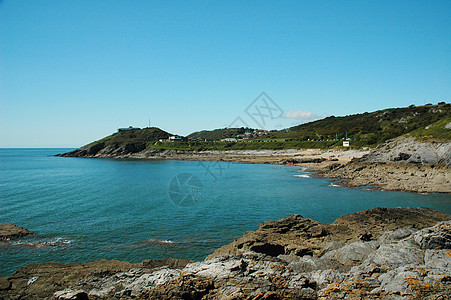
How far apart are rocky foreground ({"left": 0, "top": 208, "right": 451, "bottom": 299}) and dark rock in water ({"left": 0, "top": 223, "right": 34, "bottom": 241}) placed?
8.70 meters

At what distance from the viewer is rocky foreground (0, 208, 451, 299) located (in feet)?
20.8

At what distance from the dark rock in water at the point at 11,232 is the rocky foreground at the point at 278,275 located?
8.70m

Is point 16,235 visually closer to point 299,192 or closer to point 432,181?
point 299,192

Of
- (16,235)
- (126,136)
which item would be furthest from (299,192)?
(126,136)

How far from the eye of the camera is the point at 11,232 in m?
18.7

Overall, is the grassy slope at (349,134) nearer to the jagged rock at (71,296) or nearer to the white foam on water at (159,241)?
the white foam on water at (159,241)

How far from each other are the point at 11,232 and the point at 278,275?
64.1ft

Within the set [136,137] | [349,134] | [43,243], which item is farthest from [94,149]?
[43,243]

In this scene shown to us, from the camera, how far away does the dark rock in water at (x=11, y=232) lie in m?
18.1

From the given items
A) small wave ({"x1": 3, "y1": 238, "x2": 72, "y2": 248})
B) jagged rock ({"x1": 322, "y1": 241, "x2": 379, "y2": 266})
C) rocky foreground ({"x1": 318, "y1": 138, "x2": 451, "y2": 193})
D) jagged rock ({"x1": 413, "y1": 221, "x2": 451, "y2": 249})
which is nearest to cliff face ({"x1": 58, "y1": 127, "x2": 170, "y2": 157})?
rocky foreground ({"x1": 318, "y1": 138, "x2": 451, "y2": 193})

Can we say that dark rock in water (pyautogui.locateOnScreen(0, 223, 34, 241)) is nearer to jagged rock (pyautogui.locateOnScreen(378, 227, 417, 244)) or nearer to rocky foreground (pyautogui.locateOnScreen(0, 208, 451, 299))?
rocky foreground (pyautogui.locateOnScreen(0, 208, 451, 299))

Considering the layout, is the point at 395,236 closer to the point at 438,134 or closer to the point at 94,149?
the point at 438,134

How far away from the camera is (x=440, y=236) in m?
8.88

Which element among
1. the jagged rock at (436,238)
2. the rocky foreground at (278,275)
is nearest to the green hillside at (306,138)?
the rocky foreground at (278,275)
